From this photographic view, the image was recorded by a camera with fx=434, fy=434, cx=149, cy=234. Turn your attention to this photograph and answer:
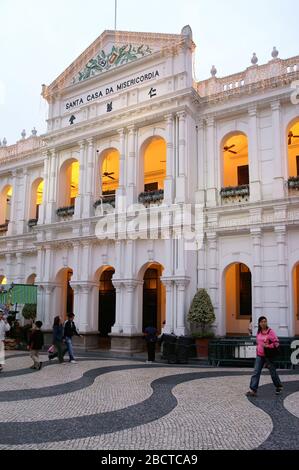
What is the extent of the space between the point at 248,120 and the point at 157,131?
4.19 meters

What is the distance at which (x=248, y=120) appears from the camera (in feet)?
61.9

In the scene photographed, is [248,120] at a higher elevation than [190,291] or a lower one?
higher

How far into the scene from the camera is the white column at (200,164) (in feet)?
63.2

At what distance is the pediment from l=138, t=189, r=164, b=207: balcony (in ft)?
22.0

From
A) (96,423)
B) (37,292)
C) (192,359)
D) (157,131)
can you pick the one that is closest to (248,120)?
(157,131)

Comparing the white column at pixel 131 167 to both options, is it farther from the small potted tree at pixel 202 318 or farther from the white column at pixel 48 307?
the white column at pixel 48 307

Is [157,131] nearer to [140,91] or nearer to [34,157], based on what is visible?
[140,91]

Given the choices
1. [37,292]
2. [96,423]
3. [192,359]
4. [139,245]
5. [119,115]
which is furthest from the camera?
[37,292]

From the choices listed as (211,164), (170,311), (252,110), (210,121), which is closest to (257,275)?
(170,311)

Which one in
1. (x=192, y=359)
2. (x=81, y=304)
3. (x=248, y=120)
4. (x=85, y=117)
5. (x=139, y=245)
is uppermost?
(x=85, y=117)

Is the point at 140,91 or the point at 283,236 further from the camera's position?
the point at 140,91

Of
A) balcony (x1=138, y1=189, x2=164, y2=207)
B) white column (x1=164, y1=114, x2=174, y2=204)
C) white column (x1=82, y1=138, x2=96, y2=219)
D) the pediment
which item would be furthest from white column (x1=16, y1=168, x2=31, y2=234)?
white column (x1=164, y1=114, x2=174, y2=204)

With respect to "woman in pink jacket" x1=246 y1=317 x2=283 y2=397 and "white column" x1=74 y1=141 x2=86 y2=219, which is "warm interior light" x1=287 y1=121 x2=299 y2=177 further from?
"woman in pink jacket" x1=246 y1=317 x2=283 y2=397

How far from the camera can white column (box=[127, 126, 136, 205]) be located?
20234 mm
